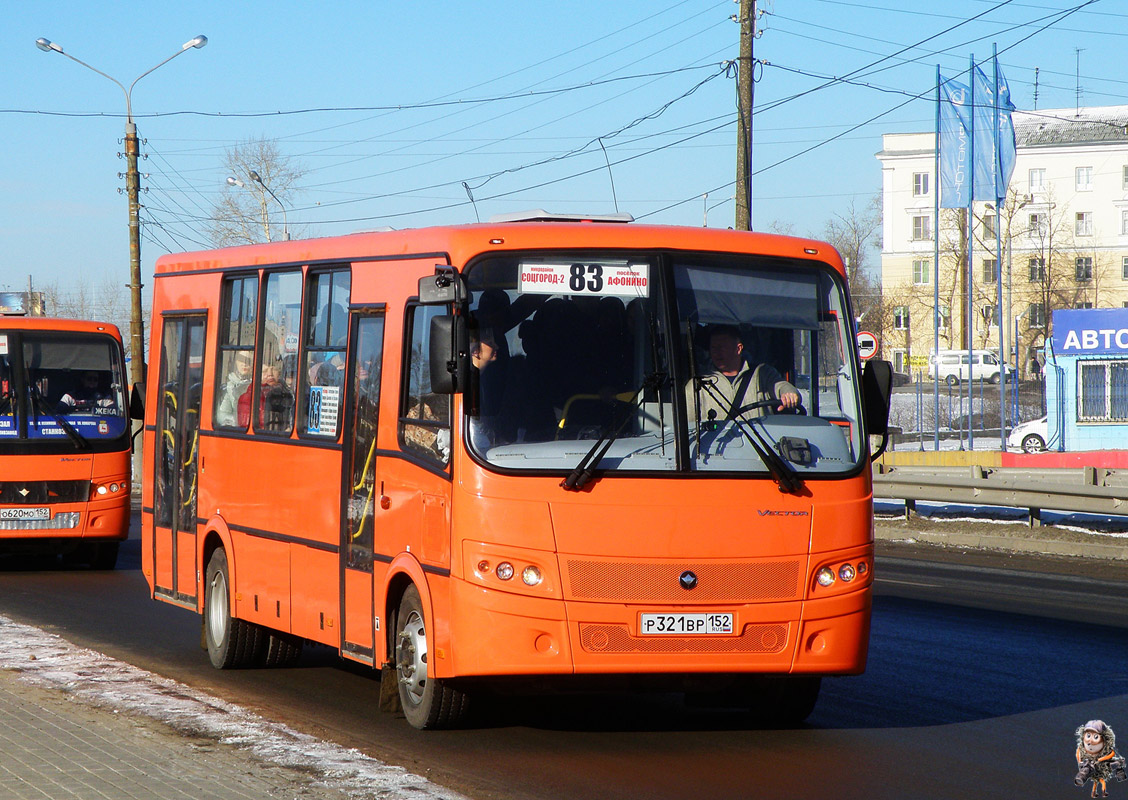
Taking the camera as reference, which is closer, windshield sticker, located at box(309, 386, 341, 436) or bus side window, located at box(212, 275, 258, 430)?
windshield sticker, located at box(309, 386, 341, 436)

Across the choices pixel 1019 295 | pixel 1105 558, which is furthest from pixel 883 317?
pixel 1105 558

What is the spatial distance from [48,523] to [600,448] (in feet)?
38.5

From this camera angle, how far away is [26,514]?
1769cm

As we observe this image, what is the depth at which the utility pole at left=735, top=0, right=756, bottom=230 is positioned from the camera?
25.2 metres

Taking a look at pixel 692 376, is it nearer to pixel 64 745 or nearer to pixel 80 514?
pixel 64 745

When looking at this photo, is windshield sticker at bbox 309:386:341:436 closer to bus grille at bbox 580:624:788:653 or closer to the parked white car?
bus grille at bbox 580:624:788:653

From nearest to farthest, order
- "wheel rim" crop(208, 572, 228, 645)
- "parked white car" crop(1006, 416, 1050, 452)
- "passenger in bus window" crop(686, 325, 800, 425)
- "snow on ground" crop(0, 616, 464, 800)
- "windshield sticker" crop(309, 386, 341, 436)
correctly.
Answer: "snow on ground" crop(0, 616, 464, 800) → "passenger in bus window" crop(686, 325, 800, 425) → "windshield sticker" crop(309, 386, 341, 436) → "wheel rim" crop(208, 572, 228, 645) → "parked white car" crop(1006, 416, 1050, 452)

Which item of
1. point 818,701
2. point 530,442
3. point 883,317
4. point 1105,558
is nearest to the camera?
point 530,442

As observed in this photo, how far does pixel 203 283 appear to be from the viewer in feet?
37.8

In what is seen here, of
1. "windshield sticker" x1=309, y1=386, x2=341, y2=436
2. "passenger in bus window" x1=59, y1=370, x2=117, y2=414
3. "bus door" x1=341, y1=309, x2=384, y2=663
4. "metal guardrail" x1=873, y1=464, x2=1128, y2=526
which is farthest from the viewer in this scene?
"metal guardrail" x1=873, y1=464, x2=1128, y2=526

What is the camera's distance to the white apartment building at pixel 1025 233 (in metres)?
91.0

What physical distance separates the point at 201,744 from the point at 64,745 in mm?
644

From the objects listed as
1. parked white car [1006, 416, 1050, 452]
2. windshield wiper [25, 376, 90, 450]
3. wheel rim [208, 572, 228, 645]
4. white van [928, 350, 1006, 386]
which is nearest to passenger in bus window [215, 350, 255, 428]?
wheel rim [208, 572, 228, 645]

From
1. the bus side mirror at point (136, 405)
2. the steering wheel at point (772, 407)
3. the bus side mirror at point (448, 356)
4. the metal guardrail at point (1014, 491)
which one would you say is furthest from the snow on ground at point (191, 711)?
the metal guardrail at point (1014, 491)
